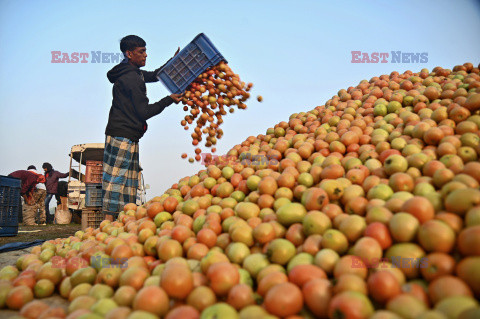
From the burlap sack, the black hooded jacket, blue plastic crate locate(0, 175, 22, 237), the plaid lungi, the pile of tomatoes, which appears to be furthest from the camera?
the burlap sack

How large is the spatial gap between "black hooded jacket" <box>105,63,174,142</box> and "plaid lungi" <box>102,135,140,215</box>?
0.18 metres

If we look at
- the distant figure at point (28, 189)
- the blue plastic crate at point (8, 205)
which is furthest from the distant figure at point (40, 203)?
the blue plastic crate at point (8, 205)

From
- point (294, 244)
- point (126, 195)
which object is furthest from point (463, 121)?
point (126, 195)

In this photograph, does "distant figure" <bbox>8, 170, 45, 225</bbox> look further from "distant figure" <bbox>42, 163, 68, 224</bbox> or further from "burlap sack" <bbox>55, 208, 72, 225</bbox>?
"burlap sack" <bbox>55, 208, 72, 225</bbox>

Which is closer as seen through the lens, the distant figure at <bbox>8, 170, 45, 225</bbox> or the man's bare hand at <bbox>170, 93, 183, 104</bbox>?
the man's bare hand at <bbox>170, 93, 183, 104</bbox>

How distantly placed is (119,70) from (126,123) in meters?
1.19

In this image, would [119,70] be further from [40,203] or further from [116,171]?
[40,203]

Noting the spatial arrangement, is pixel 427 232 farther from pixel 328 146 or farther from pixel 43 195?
pixel 43 195

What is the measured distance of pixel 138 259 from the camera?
2.44 m

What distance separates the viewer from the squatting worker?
5.69 m

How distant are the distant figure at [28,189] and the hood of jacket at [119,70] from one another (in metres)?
9.46

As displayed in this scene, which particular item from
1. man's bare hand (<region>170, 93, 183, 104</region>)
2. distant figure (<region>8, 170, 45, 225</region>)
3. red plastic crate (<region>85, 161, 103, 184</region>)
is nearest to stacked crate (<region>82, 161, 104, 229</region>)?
man's bare hand (<region>170, 93, 183, 104</region>)

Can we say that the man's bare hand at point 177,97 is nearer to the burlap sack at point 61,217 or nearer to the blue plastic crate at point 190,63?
the blue plastic crate at point 190,63

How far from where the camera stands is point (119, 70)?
19.7 ft
